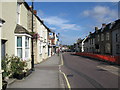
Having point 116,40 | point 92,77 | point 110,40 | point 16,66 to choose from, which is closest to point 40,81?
point 16,66

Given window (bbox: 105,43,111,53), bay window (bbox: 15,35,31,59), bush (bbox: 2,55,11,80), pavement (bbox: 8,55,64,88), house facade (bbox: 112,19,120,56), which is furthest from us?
window (bbox: 105,43,111,53)

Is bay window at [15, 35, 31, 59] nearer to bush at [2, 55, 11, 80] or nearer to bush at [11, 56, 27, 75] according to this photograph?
bush at [11, 56, 27, 75]

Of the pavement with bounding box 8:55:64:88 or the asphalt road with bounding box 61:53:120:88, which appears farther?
the asphalt road with bounding box 61:53:120:88

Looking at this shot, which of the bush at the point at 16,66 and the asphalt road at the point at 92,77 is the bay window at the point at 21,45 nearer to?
the bush at the point at 16,66

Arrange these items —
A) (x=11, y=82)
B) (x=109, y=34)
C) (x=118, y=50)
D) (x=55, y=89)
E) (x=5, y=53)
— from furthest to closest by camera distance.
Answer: (x=109, y=34) → (x=118, y=50) → (x=5, y=53) → (x=11, y=82) → (x=55, y=89)

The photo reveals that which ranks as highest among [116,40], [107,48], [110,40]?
[110,40]

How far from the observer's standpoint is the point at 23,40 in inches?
489

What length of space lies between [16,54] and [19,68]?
70.4 inches

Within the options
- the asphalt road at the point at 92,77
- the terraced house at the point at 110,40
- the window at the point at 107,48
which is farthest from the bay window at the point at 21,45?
the window at the point at 107,48

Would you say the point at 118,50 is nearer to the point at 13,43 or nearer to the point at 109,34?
the point at 109,34

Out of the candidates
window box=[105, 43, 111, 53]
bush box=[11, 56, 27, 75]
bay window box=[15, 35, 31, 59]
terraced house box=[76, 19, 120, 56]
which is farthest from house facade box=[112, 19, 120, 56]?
bush box=[11, 56, 27, 75]

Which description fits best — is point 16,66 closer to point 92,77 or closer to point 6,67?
point 6,67

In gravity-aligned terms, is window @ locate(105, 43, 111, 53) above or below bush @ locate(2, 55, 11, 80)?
above

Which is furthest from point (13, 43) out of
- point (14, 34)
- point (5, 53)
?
point (5, 53)
